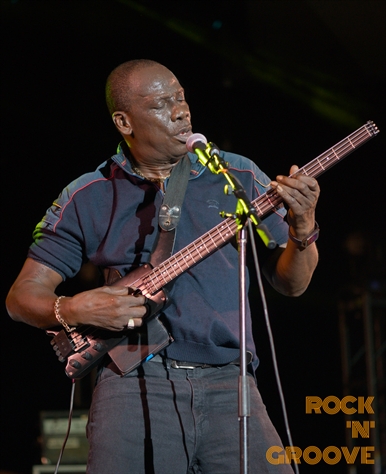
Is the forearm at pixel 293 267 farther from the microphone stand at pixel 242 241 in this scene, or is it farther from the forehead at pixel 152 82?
the forehead at pixel 152 82

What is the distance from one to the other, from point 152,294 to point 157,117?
3.07ft

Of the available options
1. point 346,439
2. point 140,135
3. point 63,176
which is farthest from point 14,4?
→ point 346,439

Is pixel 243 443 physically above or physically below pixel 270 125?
below

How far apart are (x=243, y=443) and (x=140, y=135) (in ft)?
5.59

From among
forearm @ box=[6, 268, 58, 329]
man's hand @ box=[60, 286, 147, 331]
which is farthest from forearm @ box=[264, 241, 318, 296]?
forearm @ box=[6, 268, 58, 329]

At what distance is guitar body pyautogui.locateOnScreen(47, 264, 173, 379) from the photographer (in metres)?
2.93

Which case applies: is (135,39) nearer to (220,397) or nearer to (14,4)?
(14,4)

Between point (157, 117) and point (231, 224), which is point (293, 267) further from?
point (157, 117)

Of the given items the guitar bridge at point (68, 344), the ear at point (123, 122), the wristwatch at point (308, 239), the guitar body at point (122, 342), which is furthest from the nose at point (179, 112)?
the guitar bridge at point (68, 344)

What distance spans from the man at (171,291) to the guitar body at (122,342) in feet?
0.17

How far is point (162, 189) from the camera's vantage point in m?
3.34

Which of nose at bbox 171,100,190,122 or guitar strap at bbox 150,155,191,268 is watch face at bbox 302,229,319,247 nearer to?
guitar strap at bbox 150,155,191,268

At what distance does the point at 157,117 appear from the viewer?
11.3 feet

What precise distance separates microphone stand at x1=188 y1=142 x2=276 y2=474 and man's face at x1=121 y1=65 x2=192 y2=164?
34.0 inches
